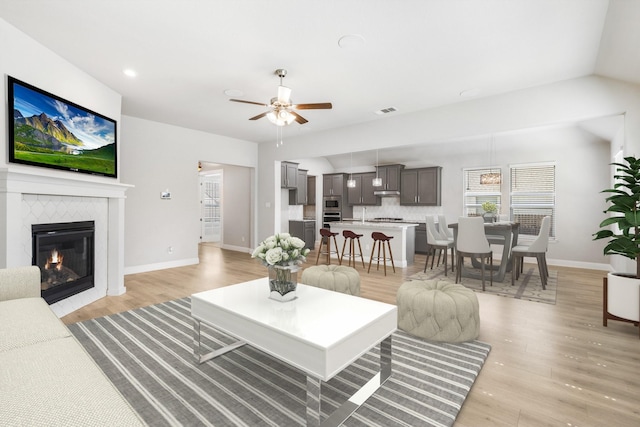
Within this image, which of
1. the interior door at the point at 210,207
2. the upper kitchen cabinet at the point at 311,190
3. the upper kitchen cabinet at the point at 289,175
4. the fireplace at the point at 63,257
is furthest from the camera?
the interior door at the point at 210,207

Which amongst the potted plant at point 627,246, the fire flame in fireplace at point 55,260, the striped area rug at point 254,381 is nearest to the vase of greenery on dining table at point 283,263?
the striped area rug at point 254,381

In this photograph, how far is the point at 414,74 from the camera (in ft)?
12.2

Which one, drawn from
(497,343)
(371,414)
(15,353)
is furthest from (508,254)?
(15,353)

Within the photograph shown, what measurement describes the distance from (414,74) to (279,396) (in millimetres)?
3644

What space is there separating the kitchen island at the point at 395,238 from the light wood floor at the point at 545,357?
1.44 meters

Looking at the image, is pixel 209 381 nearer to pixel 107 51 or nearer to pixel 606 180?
pixel 107 51

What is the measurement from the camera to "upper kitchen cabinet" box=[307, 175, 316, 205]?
9.71 m

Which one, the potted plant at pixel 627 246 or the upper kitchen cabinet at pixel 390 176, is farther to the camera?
the upper kitchen cabinet at pixel 390 176

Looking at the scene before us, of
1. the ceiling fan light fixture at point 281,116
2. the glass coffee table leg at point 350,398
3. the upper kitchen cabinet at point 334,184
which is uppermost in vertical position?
the ceiling fan light fixture at point 281,116

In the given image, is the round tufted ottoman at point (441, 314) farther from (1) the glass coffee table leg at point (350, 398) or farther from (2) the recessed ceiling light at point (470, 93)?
(2) the recessed ceiling light at point (470, 93)

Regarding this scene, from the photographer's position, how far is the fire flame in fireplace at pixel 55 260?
3262 millimetres

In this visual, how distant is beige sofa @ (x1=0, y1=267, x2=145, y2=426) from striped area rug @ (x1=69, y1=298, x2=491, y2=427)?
1.97ft

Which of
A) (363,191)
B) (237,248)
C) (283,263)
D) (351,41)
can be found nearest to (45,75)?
(351,41)

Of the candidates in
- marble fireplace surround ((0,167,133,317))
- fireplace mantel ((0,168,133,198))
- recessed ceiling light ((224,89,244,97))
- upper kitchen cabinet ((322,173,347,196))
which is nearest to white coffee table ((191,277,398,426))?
marble fireplace surround ((0,167,133,317))
